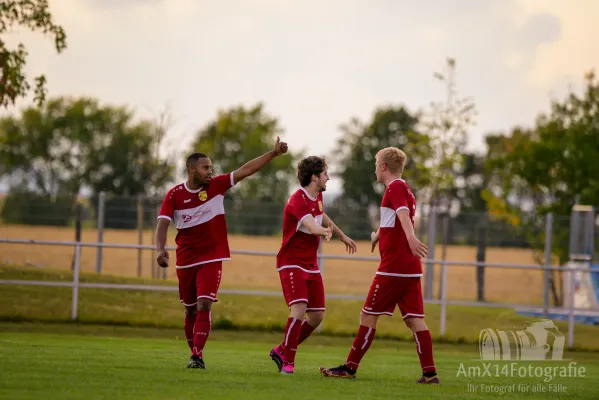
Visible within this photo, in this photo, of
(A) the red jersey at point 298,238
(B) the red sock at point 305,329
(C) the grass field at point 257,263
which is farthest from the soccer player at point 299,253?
(C) the grass field at point 257,263

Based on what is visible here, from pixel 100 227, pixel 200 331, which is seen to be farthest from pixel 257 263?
pixel 200 331

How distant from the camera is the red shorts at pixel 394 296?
31.8 ft

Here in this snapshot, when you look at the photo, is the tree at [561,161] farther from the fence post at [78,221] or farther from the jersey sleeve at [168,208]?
the jersey sleeve at [168,208]

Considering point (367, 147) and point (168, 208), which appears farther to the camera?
point (367, 147)

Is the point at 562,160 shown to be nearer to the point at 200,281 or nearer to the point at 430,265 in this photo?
the point at 430,265

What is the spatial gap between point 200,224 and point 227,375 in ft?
5.05

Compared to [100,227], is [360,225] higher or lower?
higher

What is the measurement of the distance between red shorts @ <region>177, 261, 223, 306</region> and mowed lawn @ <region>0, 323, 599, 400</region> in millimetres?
680

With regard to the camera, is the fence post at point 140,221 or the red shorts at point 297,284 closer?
the red shorts at point 297,284
